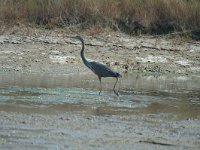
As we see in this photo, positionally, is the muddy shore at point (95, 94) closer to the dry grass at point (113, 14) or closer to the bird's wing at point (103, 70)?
the bird's wing at point (103, 70)

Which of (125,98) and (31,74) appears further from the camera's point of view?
(31,74)

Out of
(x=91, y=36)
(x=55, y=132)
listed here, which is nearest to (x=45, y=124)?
(x=55, y=132)

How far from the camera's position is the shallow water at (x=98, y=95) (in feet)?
38.2

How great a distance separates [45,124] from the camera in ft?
33.0

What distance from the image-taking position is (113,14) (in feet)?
65.5

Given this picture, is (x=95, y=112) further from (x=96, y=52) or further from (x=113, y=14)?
(x=113, y=14)

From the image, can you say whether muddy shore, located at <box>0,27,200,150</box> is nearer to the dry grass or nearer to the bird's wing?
the bird's wing

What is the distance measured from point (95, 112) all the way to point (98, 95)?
1856 millimetres

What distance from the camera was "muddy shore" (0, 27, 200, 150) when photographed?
9367mm

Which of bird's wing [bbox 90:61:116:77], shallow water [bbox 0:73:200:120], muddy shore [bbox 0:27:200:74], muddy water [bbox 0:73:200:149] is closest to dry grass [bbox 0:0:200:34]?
muddy shore [bbox 0:27:200:74]

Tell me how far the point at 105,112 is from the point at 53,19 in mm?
8387

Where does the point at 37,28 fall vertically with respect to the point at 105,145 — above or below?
below

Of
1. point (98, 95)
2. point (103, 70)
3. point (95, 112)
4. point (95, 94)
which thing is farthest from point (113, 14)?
point (95, 112)

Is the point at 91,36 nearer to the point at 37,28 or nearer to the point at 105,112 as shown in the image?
the point at 37,28
